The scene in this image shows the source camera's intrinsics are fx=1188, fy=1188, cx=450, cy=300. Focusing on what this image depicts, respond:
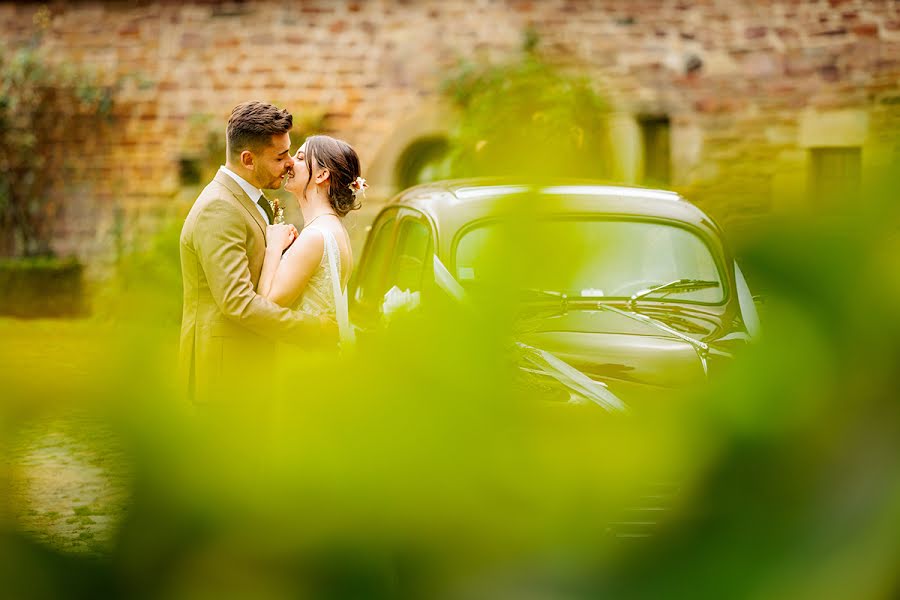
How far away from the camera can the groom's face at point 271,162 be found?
341cm

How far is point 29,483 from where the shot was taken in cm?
48

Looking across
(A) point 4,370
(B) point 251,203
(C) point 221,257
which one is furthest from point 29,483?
(B) point 251,203

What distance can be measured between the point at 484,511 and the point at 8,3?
13065 millimetres

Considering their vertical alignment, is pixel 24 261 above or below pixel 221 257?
below

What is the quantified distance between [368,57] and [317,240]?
326 inches

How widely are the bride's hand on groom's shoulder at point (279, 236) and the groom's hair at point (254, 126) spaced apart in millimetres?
227

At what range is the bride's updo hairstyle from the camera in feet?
12.1

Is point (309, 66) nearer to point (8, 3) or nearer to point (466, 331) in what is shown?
point (8, 3)

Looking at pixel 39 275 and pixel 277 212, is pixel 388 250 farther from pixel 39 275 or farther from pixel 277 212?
pixel 39 275

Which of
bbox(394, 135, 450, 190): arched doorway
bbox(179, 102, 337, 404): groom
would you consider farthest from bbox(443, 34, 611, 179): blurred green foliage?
bbox(394, 135, 450, 190): arched doorway

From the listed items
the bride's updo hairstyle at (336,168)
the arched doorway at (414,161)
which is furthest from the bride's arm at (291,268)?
the arched doorway at (414,161)

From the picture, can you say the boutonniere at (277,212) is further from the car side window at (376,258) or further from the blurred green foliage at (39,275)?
the blurred green foliage at (39,275)

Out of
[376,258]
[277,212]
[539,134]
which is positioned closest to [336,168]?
[277,212]

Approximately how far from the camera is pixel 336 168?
367cm
